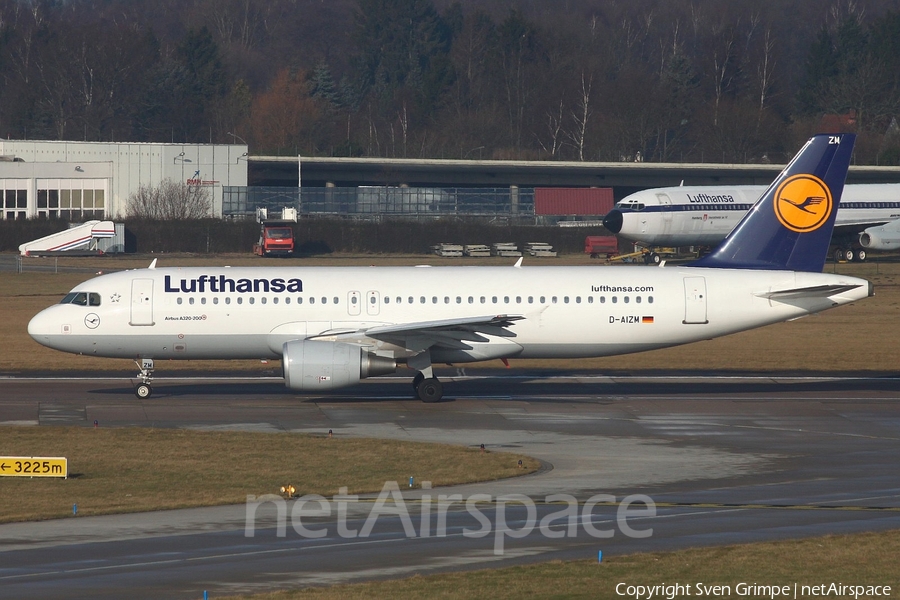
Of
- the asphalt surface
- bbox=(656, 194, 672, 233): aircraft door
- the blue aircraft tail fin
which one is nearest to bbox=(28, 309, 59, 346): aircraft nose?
the asphalt surface

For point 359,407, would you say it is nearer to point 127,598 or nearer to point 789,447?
point 789,447

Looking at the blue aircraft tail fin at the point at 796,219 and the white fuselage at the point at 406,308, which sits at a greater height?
the blue aircraft tail fin at the point at 796,219

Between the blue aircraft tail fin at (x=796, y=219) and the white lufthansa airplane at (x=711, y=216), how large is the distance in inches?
1844

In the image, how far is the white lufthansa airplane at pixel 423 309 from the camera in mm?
33156

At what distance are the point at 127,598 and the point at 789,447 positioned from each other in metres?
16.5

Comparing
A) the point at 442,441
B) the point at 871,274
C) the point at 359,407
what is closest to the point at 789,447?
the point at 442,441

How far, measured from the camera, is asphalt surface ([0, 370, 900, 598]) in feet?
55.7

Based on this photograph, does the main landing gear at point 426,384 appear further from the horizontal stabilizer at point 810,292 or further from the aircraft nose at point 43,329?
the aircraft nose at point 43,329

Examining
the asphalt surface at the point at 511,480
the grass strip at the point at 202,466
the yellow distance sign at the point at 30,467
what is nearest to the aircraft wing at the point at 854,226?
the asphalt surface at the point at 511,480


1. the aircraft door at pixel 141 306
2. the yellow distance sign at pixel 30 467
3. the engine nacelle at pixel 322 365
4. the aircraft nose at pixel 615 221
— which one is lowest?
the yellow distance sign at pixel 30 467

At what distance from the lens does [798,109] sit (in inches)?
6235

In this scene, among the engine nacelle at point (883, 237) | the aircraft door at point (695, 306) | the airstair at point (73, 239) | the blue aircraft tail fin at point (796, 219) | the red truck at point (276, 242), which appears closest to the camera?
the aircraft door at point (695, 306)

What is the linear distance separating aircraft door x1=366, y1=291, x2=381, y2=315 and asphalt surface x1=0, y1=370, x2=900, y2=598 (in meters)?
2.55
